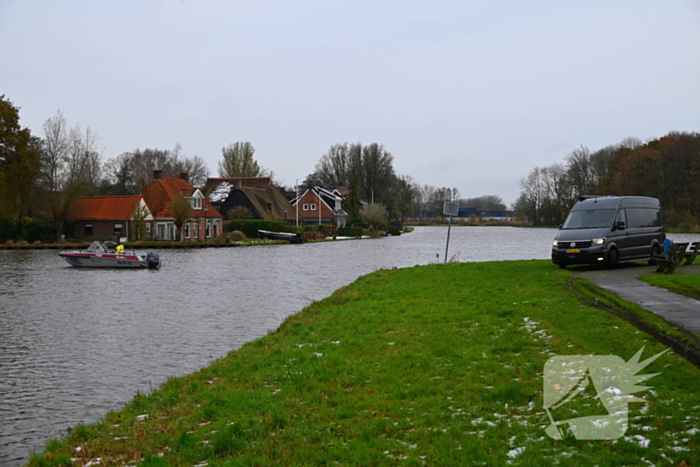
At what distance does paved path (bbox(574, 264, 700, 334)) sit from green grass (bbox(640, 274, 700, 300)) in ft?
0.77

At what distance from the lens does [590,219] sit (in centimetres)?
1967

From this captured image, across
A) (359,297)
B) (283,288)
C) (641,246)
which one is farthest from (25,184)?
(641,246)

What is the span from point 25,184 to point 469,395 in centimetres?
5774

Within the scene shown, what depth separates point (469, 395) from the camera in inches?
266

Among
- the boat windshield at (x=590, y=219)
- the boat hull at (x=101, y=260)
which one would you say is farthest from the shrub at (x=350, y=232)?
the boat windshield at (x=590, y=219)

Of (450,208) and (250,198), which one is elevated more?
(250,198)

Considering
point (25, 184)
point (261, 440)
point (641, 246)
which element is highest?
point (25, 184)

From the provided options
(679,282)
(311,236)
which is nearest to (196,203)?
(311,236)

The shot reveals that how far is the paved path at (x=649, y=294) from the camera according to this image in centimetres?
1009

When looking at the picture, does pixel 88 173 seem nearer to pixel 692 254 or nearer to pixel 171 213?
pixel 171 213

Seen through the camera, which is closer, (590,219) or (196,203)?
(590,219)

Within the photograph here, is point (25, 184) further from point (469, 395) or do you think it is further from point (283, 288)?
point (469, 395)

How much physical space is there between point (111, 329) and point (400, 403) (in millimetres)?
10722

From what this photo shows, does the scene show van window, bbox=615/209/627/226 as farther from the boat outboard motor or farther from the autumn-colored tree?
the autumn-colored tree
